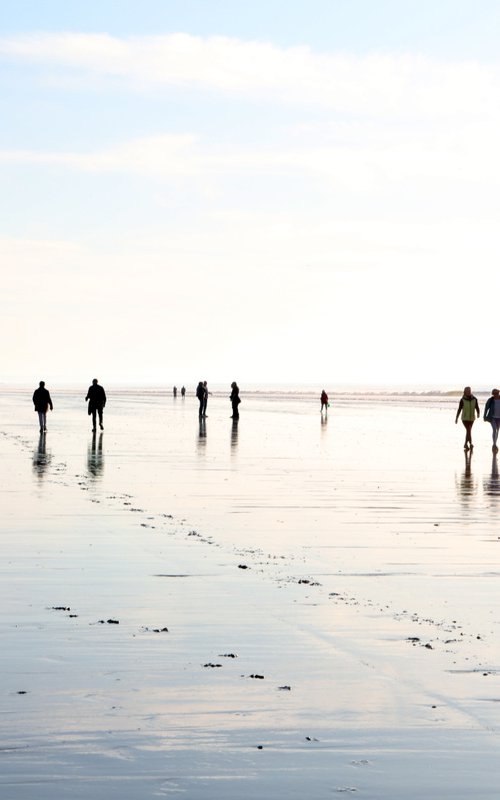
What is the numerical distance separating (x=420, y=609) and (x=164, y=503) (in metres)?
10.3

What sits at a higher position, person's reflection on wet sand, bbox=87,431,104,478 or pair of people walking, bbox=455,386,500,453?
pair of people walking, bbox=455,386,500,453

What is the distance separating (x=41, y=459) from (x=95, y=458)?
1560mm

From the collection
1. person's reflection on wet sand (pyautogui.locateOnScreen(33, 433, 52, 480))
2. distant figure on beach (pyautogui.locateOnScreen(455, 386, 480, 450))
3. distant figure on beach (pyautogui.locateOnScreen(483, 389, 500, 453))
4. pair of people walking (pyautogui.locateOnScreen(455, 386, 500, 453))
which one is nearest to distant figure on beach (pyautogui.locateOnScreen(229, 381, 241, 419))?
person's reflection on wet sand (pyautogui.locateOnScreen(33, 433, 52, 480))

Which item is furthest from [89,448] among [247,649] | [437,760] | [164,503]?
[437,760]

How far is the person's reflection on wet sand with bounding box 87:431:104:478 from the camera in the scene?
27812 mm

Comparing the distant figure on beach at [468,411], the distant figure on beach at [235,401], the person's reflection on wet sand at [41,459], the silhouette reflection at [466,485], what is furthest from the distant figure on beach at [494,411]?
the distant figure on beach at [235,401]

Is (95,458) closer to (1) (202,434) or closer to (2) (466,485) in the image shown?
(2) (466,485)

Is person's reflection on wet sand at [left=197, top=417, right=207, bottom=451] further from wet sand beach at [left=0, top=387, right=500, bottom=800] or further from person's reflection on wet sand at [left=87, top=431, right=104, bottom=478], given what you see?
wet sand beach at [left=0, top=387, right=500, bottom=800]

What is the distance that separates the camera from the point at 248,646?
916cm

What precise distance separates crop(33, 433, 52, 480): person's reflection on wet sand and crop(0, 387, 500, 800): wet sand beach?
518 cm

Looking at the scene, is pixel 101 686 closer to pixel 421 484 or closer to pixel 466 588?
pixel 466 588

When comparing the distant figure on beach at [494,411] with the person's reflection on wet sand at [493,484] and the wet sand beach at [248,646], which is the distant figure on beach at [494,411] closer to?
the person's reflection on wet sand at [493,484]

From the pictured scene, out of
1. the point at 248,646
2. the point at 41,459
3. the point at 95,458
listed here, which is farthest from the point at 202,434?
the point at 248,646

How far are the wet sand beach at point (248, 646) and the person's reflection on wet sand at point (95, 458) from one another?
18.3 ft
